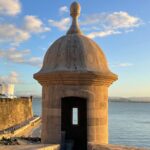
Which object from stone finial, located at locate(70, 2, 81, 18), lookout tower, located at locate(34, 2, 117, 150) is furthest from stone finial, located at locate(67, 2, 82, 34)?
lookout tower, located at locate(34, 2, 117, 150)

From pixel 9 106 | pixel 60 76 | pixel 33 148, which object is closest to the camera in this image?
pixel 33 148

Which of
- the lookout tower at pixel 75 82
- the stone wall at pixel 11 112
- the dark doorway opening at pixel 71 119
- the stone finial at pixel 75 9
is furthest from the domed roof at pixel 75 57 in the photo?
the stone wall at pixel 11 112

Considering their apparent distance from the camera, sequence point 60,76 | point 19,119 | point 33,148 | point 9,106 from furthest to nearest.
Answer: point 19,119, point 9,106, point 60,76, point 33,148

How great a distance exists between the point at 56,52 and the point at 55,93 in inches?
29.3

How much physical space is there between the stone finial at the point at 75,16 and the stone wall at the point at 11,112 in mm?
31362

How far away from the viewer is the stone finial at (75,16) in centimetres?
593

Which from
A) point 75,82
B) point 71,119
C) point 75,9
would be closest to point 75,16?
point 75,9

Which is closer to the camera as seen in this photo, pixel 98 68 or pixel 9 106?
pixel 98 68

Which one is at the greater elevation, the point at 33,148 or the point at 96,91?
the point at 96,91

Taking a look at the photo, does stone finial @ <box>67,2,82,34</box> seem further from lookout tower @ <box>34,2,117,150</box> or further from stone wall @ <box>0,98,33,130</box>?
stone wall @ <box>0,98,33,130</box>

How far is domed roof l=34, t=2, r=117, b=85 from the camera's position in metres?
5.44

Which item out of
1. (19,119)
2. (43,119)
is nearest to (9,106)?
(19,119)

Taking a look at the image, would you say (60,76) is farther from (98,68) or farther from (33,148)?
(33,148)

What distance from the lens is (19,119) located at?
4712cm
